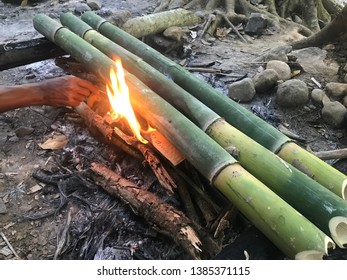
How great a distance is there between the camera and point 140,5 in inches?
287

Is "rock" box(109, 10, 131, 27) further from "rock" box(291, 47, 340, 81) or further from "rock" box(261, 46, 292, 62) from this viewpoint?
"rock" box(291, 47, 340, 81)

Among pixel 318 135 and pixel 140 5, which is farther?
pixel 140 5

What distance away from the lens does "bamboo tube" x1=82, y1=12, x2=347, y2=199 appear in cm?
212

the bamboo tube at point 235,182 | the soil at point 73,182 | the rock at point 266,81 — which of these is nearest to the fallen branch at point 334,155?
the soil at point 73,182

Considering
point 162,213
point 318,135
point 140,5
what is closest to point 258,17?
point 140,5

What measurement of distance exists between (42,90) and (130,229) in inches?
63.7

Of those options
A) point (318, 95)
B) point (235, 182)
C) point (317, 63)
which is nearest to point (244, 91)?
point (318, 95)

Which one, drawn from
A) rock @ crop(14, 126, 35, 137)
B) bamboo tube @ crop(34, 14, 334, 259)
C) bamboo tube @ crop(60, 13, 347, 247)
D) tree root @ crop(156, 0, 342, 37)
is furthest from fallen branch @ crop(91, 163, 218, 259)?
tree root @ crop(156, 0, 342, 37)

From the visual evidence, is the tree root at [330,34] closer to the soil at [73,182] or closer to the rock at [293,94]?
the soil at [73,182]

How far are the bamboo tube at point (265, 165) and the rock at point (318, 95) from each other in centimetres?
189

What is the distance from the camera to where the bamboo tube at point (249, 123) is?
212 cm

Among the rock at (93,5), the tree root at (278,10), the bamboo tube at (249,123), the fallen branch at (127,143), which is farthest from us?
the rock at (93,5)
